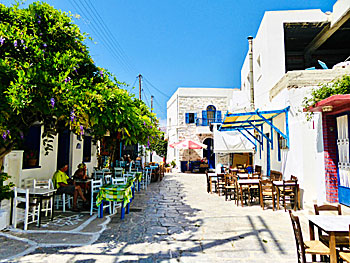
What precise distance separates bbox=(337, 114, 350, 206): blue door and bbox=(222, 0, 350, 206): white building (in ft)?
1.11

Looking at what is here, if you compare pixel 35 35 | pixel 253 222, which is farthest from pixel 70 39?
pixel 253 222

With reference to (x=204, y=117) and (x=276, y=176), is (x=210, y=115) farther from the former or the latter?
(x=276, y=176)

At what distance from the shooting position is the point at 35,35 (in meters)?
4.79

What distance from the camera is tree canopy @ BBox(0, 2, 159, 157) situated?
3.95m

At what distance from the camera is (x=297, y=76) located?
7.49 m

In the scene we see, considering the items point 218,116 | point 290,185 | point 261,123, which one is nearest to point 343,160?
point 290,185

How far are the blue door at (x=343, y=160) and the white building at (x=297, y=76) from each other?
0.34 metres

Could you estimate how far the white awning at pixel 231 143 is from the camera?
46.2ft

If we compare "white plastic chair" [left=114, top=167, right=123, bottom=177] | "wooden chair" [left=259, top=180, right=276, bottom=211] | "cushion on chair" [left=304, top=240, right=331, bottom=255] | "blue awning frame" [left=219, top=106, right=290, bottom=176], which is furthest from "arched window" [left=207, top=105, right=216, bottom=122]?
"cushion on chair" [left=304, top=240, right=331, bottom=255]

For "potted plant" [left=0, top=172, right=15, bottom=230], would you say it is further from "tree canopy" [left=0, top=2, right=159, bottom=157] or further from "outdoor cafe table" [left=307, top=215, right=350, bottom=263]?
"outdoor cafe table" [left=307, top=215, right=350, bottom=263]

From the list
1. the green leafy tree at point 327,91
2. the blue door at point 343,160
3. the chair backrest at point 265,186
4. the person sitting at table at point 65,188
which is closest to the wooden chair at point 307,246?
the blue door at point 343,160

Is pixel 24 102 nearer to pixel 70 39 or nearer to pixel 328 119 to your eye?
pixel 70 39

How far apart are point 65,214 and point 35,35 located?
4374 mm

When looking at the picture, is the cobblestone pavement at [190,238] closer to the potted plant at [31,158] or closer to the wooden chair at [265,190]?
the wooden chair at [265,190]
